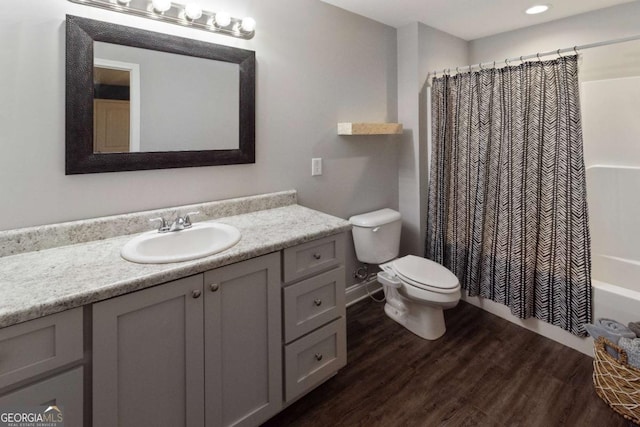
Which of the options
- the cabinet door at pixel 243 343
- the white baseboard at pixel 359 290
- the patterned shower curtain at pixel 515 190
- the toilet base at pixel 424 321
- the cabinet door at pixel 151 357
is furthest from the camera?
the white baseboard at pixel 359 290

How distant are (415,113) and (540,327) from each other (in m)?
1.76

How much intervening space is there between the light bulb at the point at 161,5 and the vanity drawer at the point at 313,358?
160 centimetres

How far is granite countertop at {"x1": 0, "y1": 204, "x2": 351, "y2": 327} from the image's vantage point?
966 millimetres

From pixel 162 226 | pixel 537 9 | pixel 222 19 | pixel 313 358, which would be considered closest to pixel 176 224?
pixel 162 226

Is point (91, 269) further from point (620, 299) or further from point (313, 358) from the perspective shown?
point (620, 299)

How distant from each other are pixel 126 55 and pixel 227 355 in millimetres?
1366

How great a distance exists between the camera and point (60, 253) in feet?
4.41

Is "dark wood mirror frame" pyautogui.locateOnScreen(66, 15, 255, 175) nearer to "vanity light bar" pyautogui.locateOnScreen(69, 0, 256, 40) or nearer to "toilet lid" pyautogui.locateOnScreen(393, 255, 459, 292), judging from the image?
"vanity light bar" pyautogui.locateOnScreen(69, 0, 256, 40)

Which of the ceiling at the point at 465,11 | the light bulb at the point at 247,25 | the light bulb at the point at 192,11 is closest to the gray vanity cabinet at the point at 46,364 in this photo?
the light bulb at the point at 192,11

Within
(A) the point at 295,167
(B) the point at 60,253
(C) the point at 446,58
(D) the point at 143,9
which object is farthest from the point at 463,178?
(B) the point at 60,253

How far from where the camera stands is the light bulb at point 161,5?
1527 millimetres

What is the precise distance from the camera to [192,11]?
163cm

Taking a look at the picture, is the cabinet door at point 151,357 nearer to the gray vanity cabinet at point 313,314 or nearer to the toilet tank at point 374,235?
the gray vanity cabinet at point 313,314

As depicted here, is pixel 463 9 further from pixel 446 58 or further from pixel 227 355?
pixel 227 355
